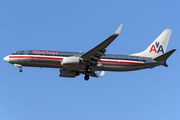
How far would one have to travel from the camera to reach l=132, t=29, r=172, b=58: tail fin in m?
47.2

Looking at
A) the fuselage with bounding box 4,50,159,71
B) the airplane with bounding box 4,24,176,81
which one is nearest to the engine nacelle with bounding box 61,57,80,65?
the airplane with bounding box 4,24,176,81

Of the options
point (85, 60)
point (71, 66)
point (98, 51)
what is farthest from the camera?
point (85, 60)

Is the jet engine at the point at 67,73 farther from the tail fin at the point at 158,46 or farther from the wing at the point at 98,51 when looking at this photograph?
the tail fin at the point at 158,46

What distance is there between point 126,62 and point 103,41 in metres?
7.85

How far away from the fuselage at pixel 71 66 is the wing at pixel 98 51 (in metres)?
1.09

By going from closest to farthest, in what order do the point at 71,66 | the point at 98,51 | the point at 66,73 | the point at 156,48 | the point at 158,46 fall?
1. the point at 98,51
2. the point at 71,66
3. the point at 66,73
4. the point at 156,48
5. the point at 158,46

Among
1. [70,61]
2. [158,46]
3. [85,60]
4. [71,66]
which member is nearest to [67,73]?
[71,66]

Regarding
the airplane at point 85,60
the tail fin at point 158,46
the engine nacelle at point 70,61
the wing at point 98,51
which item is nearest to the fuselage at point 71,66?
the airplane at point 85,60

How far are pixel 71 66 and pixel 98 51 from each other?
4724 millimetres

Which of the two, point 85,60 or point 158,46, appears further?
point 158,46

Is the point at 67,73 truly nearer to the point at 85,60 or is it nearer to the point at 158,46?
the point at 85,60

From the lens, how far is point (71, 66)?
41594 millimetres

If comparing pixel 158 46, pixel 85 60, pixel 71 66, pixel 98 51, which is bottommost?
pixel 71 66

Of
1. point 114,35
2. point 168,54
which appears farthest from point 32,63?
point 168,54
